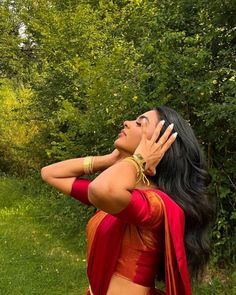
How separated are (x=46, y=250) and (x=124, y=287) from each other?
4.99 m

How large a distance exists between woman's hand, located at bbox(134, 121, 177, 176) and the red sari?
0.33 ft

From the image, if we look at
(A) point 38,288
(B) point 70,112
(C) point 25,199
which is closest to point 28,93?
(C) point 25,199

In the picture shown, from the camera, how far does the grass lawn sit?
5.21m

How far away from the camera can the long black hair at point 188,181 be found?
184cm

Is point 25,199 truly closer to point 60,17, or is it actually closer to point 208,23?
point 60,17

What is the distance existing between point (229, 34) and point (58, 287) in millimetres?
3151

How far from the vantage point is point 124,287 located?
184cm

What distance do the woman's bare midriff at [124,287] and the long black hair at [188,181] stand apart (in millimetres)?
230

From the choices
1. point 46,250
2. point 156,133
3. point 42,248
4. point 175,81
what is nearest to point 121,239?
point 156,133

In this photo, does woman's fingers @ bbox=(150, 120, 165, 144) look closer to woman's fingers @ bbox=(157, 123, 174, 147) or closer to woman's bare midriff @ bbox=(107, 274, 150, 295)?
woman's fingers @ bbox=(157, 123, 174, 147)

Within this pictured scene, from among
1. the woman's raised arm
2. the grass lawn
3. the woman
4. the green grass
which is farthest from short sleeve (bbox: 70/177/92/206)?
the green grass

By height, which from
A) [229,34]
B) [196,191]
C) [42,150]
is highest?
[229,34]

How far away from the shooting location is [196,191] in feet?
6.21

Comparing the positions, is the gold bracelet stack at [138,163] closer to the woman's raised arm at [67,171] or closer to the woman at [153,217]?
the woman at [153,217]
